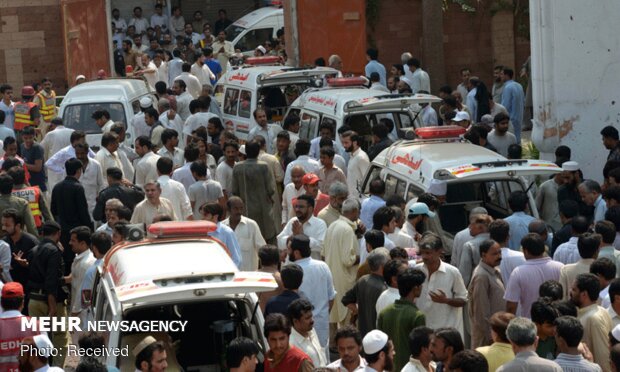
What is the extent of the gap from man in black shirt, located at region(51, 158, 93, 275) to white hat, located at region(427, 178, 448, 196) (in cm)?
407

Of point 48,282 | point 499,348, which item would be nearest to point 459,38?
point 48,282

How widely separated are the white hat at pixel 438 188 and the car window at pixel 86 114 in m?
8.19

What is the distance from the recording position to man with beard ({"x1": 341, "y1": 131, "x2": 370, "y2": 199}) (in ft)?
47.5

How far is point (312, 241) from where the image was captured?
11.7 metres

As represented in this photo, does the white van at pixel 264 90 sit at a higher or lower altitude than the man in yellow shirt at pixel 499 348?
higher

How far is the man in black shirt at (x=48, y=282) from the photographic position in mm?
10898

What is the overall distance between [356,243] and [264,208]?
2.72 meters

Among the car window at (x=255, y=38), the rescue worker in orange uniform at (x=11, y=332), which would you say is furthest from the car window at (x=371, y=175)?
the car window at (x=255, y=38)

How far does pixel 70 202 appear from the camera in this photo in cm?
1347

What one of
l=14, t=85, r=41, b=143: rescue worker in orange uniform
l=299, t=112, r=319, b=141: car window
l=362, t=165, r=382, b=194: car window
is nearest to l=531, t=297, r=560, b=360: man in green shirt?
l=362, t=165, r=382, b=194: car window

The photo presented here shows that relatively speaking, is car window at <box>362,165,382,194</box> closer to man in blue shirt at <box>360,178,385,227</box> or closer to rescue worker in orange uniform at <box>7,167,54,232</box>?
man in blue shirt at <box>360,178,385,227</box>

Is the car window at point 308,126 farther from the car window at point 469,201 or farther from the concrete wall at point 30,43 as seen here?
the concrete wall at point 30,43

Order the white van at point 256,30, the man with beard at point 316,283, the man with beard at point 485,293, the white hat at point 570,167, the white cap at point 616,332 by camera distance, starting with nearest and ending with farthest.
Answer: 1. the white cap at point 616,332
2. the man with beard at point 485,293
3. the man with beard at point 316,283
4. the white hat at point 570,167
5. the white van at point 256,30

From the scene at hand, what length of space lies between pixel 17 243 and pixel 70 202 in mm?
1864
